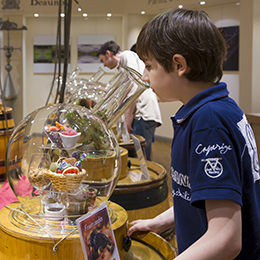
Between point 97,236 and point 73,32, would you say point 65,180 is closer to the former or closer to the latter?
point 97,236

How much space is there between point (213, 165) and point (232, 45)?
5.19 m

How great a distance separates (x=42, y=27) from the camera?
6.45 metres

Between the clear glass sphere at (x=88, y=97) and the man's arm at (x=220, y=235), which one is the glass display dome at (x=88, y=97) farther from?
the man's arm at (x=220, y=235)

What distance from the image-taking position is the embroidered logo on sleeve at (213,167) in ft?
2.19

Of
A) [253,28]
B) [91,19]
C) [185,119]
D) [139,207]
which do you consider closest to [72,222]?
[185,119]

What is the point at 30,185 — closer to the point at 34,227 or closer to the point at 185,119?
the point at 34,227

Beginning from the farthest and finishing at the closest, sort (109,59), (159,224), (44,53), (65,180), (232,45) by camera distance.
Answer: (44,53)
(232,45)
(109,59)
(159,224)
(65,180)

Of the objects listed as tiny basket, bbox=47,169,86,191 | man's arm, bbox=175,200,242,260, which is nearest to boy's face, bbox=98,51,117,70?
tiny basket, bbox=47,169,86,191

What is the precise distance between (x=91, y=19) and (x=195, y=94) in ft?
19.7

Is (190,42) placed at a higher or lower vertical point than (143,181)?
higher

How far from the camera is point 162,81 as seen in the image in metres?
0.82

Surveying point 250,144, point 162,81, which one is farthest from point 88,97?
point 250,144

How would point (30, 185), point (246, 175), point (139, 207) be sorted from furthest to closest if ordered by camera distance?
point (139, 207) < point (30, 185) < point (246, 175)

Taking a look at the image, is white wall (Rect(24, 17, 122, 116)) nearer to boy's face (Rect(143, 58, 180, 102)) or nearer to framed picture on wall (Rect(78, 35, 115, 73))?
framed picture on wall (Rect(78, 35, 115, 73))
